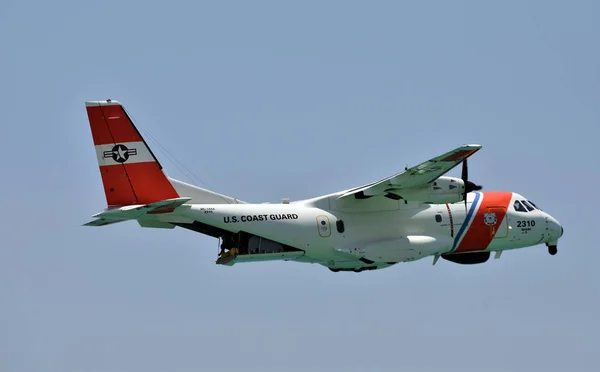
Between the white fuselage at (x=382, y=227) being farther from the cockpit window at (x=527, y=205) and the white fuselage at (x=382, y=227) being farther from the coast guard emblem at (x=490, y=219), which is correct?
the cockpit window at (x=527, y=205)

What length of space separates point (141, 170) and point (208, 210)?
2325 mm

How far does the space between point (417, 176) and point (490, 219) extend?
452 centimetres

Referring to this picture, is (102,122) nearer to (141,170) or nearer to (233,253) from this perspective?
(141,170)

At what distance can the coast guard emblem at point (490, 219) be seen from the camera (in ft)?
133

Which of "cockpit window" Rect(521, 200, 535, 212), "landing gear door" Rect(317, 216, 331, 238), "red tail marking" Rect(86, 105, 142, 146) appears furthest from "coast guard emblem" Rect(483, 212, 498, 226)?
"red tail marking" Rect(86, 105, 142, 146)

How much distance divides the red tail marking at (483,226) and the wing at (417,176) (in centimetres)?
335

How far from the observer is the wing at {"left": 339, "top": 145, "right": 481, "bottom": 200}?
3584 centimetres

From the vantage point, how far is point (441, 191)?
124 ft

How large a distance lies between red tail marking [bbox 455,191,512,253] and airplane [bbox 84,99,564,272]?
0.11ft

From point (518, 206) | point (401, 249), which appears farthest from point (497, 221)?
point (401, 249)

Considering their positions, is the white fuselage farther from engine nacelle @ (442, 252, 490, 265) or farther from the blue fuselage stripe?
engine nacelle @ (442, 252, 490, 265)

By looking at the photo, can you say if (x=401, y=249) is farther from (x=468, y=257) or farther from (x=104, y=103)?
(x=104, y=103)

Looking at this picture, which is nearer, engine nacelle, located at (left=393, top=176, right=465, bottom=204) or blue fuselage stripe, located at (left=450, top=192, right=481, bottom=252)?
engine nacelle, located at (left=393, top=176, right=465, bottom=204)

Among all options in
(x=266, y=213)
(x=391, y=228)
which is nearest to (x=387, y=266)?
(x=391, y=228)
